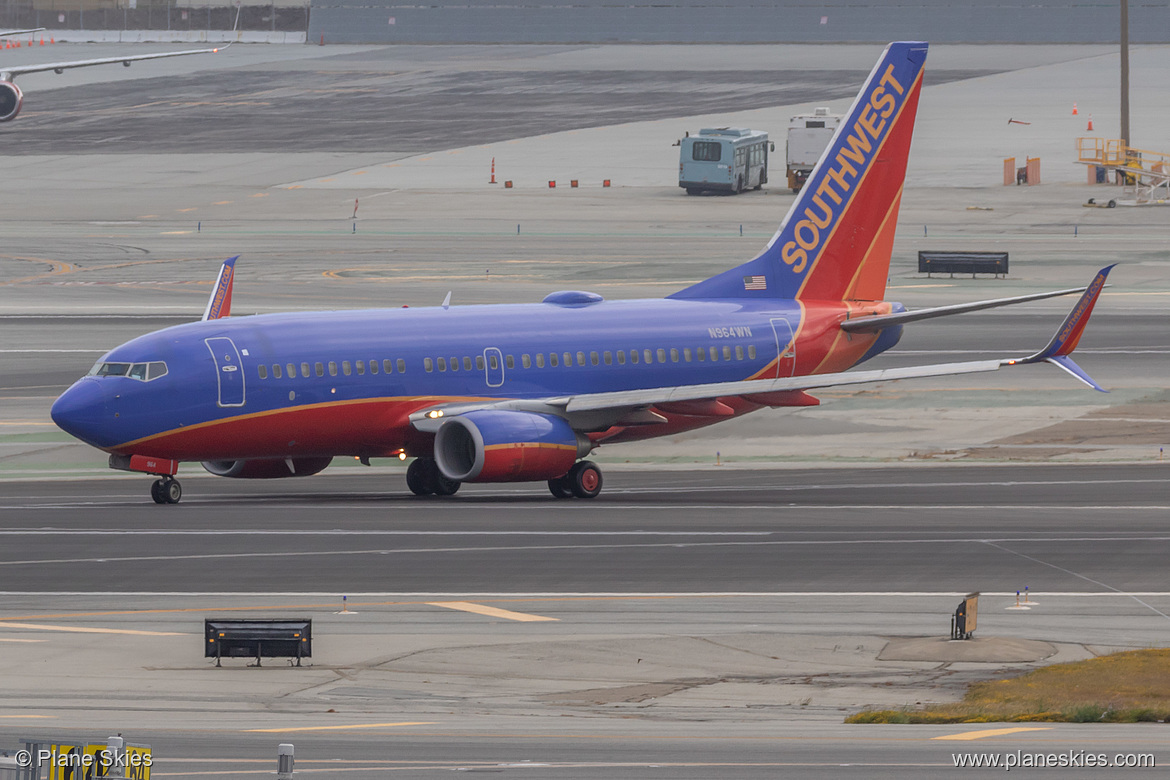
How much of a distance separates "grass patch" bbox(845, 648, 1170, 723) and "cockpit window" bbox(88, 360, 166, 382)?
21405 mm

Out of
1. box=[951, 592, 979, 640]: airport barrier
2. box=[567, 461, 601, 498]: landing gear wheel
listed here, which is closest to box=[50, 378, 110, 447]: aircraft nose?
box=[567, 461, 601, 498]: landing gear wheel

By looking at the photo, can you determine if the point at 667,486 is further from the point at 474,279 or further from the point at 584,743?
the point at 474,279

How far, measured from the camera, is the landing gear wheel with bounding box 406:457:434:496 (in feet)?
147

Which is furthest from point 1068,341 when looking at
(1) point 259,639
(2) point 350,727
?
(2) point 350,727

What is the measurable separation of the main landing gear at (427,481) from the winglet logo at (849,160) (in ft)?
39.2

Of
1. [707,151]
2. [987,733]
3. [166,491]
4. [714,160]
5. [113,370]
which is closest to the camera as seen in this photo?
[987,733]

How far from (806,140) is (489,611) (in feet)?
291

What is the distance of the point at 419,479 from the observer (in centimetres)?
4491

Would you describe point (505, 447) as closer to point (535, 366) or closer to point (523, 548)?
point (535, 366)

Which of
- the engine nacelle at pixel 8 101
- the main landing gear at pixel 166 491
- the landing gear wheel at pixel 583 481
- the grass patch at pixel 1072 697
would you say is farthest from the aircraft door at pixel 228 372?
the engine nacelle at pixel 8 101

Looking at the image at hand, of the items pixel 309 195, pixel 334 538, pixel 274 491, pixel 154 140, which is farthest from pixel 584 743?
pixel 154 140

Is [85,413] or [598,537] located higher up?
[85,413]

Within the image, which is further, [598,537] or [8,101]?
A: [8,101]

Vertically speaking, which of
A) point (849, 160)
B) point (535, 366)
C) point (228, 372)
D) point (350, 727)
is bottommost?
point (350, 727)
